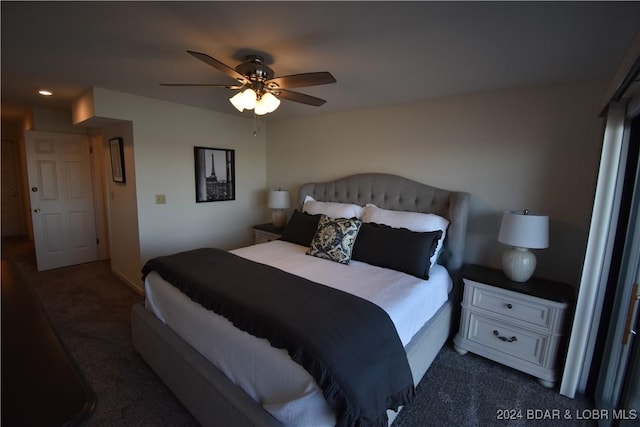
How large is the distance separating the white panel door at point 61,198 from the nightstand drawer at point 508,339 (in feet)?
17.0

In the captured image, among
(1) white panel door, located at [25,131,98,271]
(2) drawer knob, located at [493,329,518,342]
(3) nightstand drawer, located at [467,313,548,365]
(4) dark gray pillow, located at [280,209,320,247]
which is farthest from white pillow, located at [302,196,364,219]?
(1) white panel door, located at [25,131,98,271]

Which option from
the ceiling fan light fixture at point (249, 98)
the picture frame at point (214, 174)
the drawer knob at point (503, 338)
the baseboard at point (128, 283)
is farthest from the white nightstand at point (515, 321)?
the baseboard at point (128, 283)

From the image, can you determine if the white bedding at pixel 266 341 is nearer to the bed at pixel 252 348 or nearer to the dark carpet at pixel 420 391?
the bed at pixel 252 348

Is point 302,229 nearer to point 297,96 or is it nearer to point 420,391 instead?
point 297,96

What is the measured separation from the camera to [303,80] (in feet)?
6.17

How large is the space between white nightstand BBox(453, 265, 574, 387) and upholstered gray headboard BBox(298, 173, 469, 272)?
28 centimetres

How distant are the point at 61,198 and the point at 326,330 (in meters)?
4.64

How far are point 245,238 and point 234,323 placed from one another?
2.92 meters

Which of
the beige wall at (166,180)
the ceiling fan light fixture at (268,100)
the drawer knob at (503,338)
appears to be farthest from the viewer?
the beige wall at (166,180)

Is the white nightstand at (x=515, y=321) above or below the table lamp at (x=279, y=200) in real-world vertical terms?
below

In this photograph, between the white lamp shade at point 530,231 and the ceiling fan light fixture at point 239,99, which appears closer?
the ceiling fan light fixture at point 239,99

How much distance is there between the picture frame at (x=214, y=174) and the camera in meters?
3.77

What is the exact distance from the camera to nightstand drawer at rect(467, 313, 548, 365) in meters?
2.21

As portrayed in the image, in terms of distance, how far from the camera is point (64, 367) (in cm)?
72
